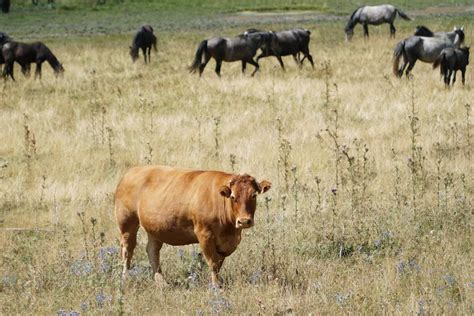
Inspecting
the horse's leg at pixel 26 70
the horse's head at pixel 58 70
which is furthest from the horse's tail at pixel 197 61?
the horse's leg at pixel 26 70

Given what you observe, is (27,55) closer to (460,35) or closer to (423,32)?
(423,32)

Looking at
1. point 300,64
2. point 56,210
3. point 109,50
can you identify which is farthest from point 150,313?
point 109,50

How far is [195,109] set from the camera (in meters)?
15.8

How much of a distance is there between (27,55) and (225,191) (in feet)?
65.5

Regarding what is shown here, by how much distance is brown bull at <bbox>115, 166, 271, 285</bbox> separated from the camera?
6.05m

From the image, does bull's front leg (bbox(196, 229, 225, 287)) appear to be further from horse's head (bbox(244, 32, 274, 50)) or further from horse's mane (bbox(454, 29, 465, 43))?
horse's mane (bbox(454, 29, 465, 43))

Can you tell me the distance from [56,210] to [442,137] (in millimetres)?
6190

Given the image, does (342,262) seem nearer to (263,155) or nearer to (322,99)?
(263,155)

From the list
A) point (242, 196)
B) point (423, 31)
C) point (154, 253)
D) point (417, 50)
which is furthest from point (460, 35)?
point (242, 196)

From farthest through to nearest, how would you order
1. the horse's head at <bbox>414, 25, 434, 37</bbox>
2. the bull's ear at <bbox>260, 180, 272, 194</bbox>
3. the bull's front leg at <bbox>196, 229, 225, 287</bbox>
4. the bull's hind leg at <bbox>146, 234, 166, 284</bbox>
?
the horse's head at <bbox>414, 25, 434, 37</bbox> < the bull's hind leg at <bbox>146, 234, 166, 284</bbox> < the bull's front leg at <bbox>196, 229, 225, 287</bbox> < the bull's ear at <bbox>260, 180, 272, 194</bbox>

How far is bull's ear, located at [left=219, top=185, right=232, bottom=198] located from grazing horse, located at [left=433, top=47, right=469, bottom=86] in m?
13.2

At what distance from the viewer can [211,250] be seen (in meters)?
6.29

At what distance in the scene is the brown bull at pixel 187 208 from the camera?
6051 mm

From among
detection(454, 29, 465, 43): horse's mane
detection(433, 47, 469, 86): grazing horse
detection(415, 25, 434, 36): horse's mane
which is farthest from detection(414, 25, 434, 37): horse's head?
detection(433, 47, 469, 86): grazing horse
